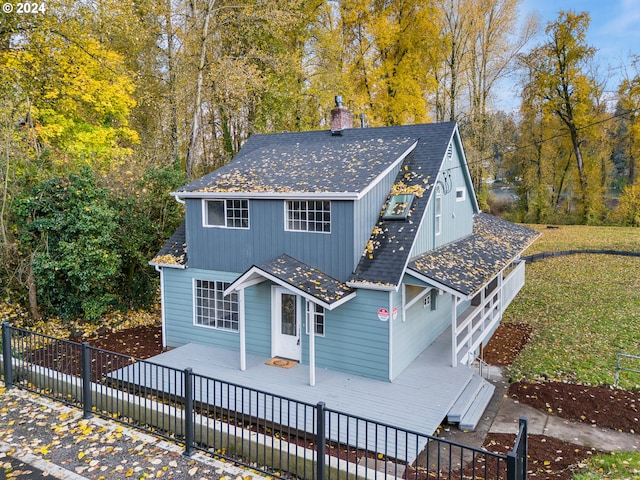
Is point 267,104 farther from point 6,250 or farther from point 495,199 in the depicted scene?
point 495,199

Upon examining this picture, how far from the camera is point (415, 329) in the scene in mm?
11164

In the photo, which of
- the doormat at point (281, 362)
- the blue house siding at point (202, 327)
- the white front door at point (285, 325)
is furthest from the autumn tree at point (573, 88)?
the doormat at point (281, 362)

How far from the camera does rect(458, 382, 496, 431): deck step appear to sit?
8578mm

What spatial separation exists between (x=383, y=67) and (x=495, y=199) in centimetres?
2178

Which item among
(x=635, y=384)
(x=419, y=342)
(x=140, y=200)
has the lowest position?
(x=635, y=384)

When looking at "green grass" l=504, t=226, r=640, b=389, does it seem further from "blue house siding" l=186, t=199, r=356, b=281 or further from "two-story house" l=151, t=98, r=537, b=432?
"blue house siding" l=186, t=199, r=356, b=281

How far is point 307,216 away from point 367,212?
1420 mm

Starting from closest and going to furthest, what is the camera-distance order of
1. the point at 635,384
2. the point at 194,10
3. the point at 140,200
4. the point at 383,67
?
the point at 635,384, the point at 140,200, the point at 194,10, the point at 383,67

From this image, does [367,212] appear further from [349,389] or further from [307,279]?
[349,389]

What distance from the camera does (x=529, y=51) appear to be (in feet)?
112

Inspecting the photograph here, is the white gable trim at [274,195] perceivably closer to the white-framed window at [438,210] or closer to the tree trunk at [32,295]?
the white-framed window at [438,210]

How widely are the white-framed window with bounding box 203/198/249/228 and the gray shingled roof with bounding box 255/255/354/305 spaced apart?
1.67 metres

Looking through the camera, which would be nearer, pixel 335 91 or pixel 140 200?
pixel 140 200

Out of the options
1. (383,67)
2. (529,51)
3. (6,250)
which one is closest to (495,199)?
(529,51)
